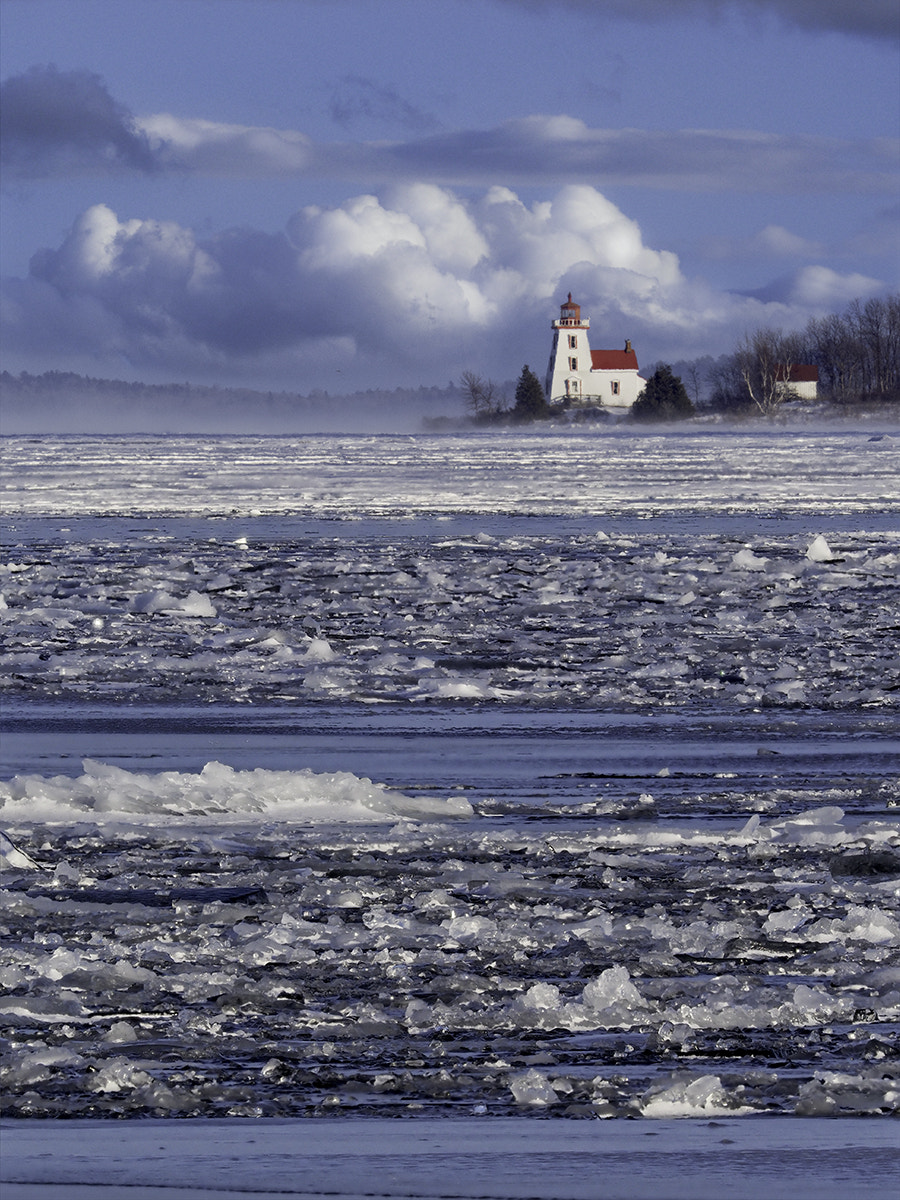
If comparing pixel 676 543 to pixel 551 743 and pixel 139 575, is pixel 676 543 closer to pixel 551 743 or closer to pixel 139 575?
pixel 139 575

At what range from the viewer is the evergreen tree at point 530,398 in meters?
109

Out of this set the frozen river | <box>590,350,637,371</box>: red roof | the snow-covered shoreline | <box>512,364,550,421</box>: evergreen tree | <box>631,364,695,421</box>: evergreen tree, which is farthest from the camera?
<box>590,350,637,371</box>: red roof

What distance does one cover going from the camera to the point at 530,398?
109250mm

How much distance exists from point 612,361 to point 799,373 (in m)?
14.4

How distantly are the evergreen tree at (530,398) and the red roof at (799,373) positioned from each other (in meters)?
20.0

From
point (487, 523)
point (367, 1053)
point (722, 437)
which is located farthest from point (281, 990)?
point (722, 437)

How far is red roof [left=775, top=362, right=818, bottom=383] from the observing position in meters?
117

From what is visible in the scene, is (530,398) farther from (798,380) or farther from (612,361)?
(798,380)

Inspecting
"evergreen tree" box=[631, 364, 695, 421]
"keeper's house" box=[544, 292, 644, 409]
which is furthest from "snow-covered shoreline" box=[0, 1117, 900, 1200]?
"keeper's house" box=[544, 292, 644, 409]

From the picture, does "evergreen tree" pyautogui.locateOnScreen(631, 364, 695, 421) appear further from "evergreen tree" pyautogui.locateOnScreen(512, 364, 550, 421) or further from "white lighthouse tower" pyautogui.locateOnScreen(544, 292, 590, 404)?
"white lighthouse tower" pyautogui.locateOnScreen(544, 292, 590, 404)

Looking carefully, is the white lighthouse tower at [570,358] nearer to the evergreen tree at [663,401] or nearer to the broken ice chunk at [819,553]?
the evergreen tree at [663,401]

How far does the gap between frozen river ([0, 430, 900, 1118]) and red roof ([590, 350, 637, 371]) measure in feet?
351

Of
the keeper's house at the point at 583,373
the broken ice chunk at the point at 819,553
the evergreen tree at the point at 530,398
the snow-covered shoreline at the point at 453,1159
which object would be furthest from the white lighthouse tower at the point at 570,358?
the snow-covered shoreline at the point at 453,1159

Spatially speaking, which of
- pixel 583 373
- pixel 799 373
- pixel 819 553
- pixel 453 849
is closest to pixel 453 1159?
pixel 453 849
